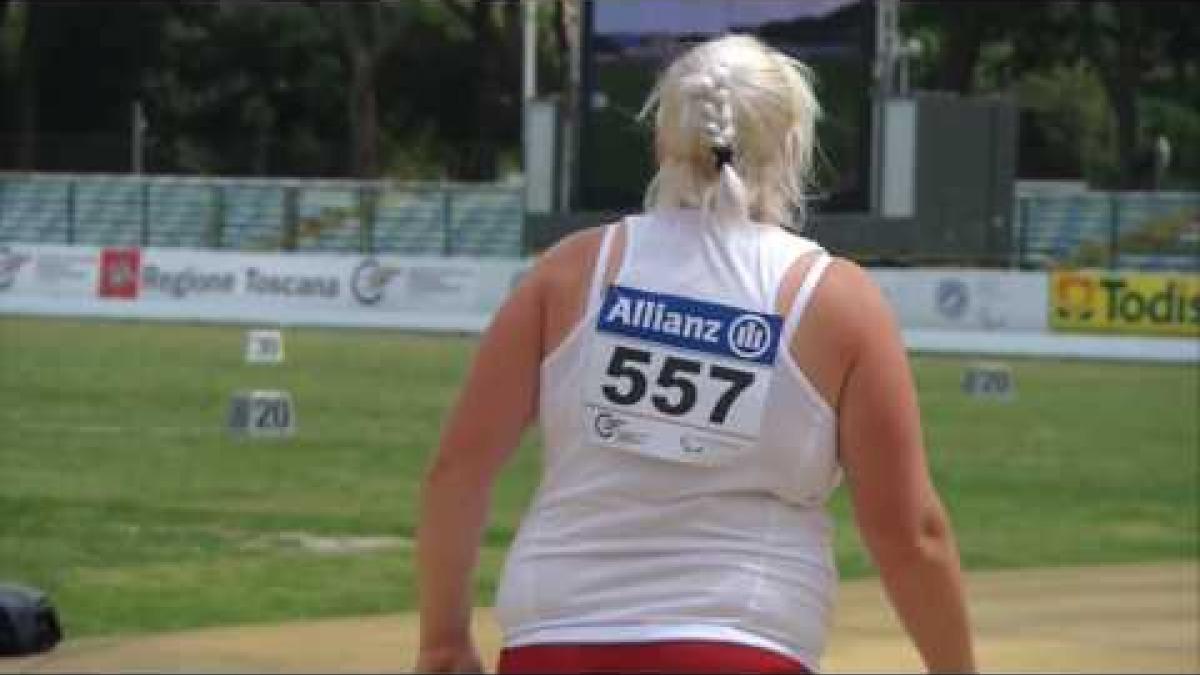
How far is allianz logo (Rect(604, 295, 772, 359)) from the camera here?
153 inches

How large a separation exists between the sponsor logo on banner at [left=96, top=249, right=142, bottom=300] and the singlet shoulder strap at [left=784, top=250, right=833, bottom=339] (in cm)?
4218

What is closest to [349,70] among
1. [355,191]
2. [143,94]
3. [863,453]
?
[143,94]

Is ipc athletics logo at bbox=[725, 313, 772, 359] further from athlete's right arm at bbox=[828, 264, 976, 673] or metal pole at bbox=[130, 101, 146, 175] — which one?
metal pole at bbox=[130, 101, 146, 175]

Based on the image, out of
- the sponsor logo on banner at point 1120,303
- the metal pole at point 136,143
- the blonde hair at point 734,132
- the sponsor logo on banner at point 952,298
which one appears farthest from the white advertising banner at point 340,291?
the blonde hair at point 734,132

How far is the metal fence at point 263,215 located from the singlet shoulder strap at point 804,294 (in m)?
50.3

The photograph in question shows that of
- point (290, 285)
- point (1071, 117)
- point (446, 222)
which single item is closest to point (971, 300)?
point (290, 285)

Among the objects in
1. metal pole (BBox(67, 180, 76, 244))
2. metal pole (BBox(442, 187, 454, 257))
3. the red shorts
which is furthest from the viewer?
metal pole (BBox(67, 180, 76, 244))

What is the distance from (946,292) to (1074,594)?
28335 mm

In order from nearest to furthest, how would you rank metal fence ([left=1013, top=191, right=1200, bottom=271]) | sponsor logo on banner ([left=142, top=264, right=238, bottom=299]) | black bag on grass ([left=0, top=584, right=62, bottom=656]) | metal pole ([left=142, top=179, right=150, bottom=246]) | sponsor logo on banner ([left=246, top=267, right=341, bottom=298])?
black bag on grass ([left=0, top=584, right=62, bottom=656])
sponsor logo on banner ([left=246, top=267, right=341, bottom=298])
sponsor logo on banner ([left=142, top=264, right=238, bottom=299])
metal fence ([left=1013, top=191, right=1200, bottom=271])
metal pole ([left=142, top=179, right=150, bottom=246])

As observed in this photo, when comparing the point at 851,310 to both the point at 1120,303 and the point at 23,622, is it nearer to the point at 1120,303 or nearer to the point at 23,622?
the point at 23,622

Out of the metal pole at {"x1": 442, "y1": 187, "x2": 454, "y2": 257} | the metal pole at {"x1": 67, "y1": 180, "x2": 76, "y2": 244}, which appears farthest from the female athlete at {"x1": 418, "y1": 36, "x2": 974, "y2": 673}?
the metal pole at {"x1": 67, "y1": 180, "x2": 76, "y2": 244}

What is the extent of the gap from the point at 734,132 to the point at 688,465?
463 millimetres

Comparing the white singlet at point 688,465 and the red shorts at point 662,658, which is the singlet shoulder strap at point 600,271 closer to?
the white singlet at point 688,465

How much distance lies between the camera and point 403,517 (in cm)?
1597
